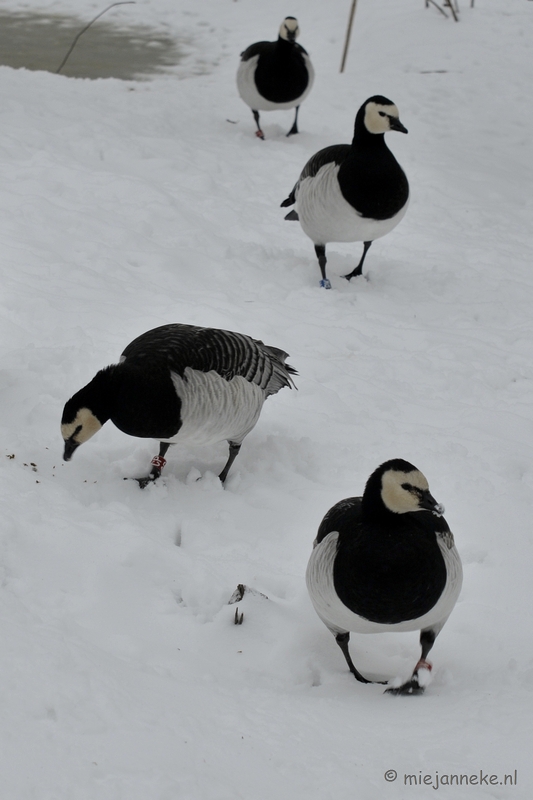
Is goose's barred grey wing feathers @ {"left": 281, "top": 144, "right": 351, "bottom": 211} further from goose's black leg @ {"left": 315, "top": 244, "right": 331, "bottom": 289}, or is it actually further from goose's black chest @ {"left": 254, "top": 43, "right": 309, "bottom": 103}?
goose's black chest @ {"left": 254, "top": 43, "right": 309, "bottom": 103}

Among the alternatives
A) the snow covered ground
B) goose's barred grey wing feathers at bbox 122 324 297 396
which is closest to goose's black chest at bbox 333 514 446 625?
the snow covered ground

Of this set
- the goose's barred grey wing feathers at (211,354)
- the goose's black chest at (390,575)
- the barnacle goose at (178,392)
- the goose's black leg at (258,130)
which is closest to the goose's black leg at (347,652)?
the goose's black chest at (390,575)

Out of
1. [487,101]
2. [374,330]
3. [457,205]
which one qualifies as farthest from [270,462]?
[487,101]

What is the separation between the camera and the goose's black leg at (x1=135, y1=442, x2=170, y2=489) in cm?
395

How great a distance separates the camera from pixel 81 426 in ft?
11.7

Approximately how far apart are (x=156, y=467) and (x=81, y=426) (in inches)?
23.5

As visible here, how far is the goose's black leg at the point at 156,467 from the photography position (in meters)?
3.95

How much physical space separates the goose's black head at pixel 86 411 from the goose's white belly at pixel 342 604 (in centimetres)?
120

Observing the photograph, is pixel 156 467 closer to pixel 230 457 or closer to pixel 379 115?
pixel 230 457

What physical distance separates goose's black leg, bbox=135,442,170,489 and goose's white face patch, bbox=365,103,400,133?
3098 millimetres

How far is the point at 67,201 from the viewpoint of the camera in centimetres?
662

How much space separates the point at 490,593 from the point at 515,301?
3205 millimetres

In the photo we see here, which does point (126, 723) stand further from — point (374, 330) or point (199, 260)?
point (199, 260)

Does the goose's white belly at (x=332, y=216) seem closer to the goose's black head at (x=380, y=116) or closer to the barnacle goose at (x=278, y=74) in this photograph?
the goose's black head at (x=380, y=116)
